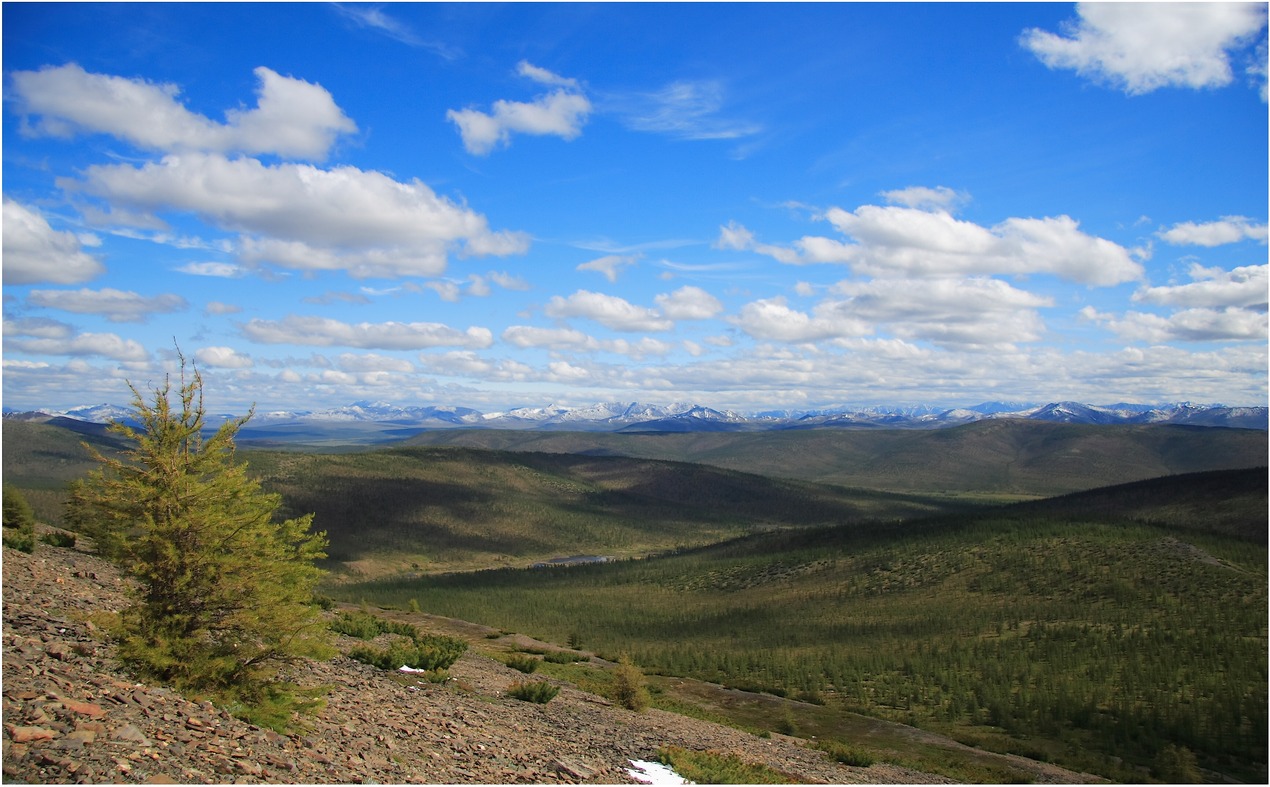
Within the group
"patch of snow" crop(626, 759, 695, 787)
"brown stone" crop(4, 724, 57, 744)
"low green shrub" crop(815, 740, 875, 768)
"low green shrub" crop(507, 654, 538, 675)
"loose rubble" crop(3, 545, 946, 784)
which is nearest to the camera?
"brown stone" crop(4, 724, 57, 744)

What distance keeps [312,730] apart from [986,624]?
158ft

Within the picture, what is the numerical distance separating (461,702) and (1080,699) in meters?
29.8

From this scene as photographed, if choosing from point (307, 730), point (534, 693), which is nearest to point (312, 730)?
point (307, 730)

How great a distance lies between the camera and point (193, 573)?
46.6 feet

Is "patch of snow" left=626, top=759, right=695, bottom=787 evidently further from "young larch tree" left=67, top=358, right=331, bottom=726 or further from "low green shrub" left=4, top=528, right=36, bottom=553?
"low green shrub" left=4, top=528, right=36, bottom=553

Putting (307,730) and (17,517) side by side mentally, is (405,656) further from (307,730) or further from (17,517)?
(17,517)

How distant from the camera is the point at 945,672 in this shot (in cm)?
4028

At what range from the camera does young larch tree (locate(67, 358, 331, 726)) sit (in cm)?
1395

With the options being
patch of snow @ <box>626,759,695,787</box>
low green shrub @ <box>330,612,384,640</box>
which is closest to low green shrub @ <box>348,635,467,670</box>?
low green shrub @ <box>330,612,384,640</box>

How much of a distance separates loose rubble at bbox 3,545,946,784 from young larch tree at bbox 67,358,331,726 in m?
0.74

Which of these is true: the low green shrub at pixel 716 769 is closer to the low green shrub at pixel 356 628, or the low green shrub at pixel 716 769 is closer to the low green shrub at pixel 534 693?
the low green shrub at pixel 534 693

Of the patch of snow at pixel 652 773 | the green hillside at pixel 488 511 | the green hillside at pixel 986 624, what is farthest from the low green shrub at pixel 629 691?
the green hillside at pixel 488 511

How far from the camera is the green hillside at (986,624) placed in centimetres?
3102

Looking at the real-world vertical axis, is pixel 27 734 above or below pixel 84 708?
above
